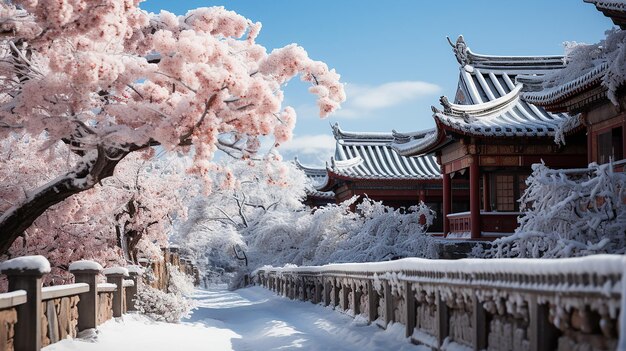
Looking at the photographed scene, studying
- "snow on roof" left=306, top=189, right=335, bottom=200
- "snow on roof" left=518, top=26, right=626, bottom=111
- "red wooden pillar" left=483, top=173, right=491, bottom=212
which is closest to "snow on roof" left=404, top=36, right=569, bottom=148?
"red wooden pillar" left=483, top=173, right=491, bottom=212

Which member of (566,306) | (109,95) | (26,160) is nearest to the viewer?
(566,306)

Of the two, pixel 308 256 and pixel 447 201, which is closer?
pixel 447 201

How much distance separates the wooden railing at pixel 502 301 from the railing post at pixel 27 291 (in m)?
5.23

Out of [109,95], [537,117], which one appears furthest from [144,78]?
[537,117]

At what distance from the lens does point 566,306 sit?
6188mm

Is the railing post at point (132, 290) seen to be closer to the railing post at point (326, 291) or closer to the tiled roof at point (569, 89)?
the railing post at point (326, 291)

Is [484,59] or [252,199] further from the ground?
[484,59]

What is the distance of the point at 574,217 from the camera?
41.9 feet

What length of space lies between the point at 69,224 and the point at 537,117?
1646cm

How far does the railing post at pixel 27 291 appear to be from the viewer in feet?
28.9

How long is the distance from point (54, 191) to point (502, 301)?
6.94 metres

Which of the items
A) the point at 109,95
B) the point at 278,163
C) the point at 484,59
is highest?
the point at 484,59

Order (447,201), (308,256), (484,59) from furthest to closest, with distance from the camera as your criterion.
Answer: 1. (308,256)
2. (484,59)
3. (447,201)

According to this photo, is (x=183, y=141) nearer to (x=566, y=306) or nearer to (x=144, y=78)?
(x=144, y=78)
